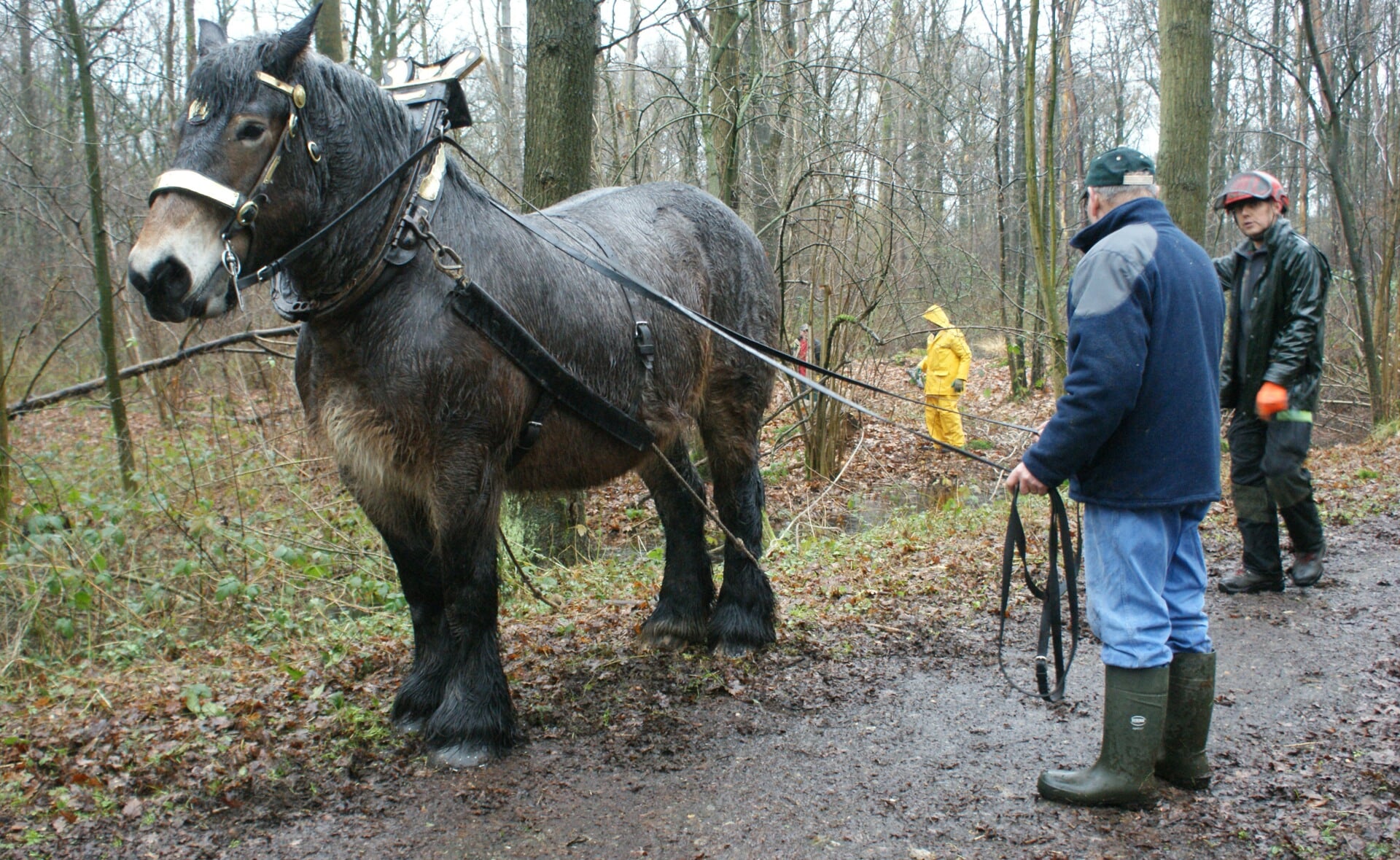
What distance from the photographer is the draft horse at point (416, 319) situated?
109 inches

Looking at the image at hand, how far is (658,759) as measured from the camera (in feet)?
11.2

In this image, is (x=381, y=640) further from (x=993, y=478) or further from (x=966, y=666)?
(x=993, y=478)

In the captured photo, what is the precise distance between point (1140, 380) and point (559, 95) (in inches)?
173

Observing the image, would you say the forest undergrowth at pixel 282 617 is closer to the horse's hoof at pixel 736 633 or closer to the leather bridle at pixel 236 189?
the horse's hoof at pixel 736 633

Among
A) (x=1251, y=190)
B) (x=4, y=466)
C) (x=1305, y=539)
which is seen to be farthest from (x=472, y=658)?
(x=1305, y=539)

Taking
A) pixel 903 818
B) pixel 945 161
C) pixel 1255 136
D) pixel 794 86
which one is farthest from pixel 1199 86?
pixel 1255 136

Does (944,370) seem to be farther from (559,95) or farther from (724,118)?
(559,95)

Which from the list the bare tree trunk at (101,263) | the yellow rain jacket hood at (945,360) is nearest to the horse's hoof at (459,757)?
the bare tree trunk at (101,263)

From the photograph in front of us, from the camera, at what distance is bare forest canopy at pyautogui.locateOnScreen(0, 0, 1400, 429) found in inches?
354

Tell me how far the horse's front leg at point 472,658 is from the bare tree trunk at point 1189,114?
715 centimetres

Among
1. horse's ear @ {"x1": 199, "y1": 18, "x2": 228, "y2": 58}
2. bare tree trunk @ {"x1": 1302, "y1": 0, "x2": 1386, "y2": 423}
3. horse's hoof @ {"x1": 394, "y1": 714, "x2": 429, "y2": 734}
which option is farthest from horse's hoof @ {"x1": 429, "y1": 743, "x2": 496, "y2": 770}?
bare tree trunk @ {"x1": 1302, "y1": 0, "x2": 1386, "y2": 423}

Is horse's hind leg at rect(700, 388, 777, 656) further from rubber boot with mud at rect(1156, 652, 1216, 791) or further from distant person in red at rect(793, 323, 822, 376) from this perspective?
Result: distant person in red at rect(793, 323, 822, 376)

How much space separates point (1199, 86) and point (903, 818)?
25.0 ft

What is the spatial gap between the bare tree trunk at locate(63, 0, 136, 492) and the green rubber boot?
21.2 feet
